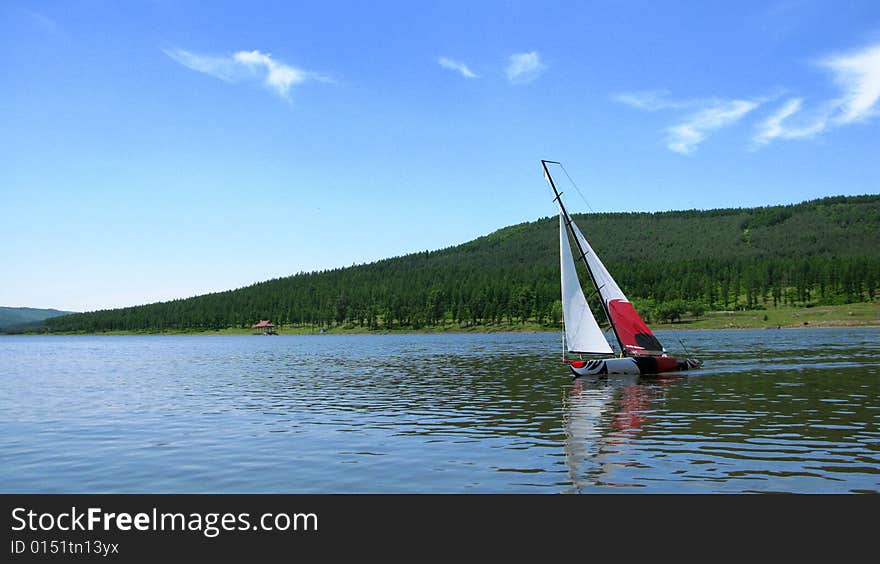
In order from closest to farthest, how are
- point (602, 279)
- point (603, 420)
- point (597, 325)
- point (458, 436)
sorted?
point (458, 436)
point (603, 420)
point (597, 325)
point (602, 279)

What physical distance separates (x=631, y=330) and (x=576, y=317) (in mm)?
6054

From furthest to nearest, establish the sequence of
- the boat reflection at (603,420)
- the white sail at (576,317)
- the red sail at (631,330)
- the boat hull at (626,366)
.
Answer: the red sail at (631,330) → the boat hull at (626,366) → the white sail at (576,317) → the boat reflection at (603,420)

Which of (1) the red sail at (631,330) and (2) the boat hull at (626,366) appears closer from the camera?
(2) the boat hull at (626,366)

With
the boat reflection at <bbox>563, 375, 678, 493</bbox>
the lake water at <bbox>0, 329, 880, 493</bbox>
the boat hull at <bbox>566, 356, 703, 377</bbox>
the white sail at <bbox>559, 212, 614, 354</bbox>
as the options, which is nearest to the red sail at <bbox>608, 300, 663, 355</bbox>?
the boat hull at <bbox>566, 356, 703, 377</bbox>

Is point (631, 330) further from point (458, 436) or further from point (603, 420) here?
point (458, 436)

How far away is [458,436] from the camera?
31562 millimetres

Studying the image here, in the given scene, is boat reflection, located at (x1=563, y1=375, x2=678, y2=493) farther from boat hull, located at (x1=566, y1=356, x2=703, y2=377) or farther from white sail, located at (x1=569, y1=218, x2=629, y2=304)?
white sail, located at (x1=569, y1=218, x2=629, y2=304)

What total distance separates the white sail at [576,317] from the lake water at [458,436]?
3.14 meters

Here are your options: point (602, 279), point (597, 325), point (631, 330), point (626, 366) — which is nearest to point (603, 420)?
point (597, 325)

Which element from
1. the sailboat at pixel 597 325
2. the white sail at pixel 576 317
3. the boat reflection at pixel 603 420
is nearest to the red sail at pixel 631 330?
the sailboat at pixel 597 325

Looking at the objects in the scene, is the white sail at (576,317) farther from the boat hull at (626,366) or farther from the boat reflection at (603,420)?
the boat reflection at (603,420)

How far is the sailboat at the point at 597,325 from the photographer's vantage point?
5847 cm

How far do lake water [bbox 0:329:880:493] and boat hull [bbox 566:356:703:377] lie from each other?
119 centimetres
